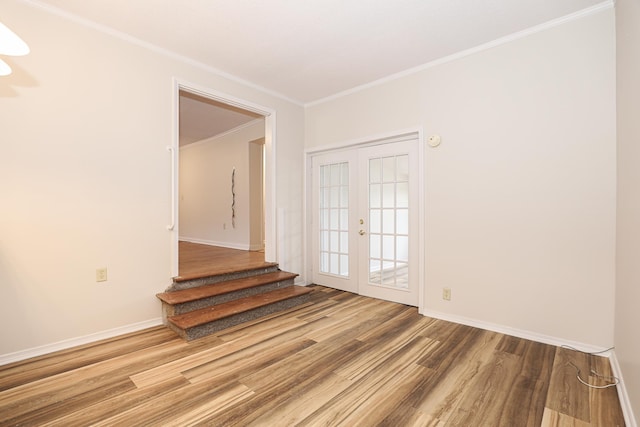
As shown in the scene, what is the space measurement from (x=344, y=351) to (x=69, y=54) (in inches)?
128

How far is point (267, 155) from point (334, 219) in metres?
1.27

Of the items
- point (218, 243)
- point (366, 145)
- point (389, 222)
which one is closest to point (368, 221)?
point (389, 222)

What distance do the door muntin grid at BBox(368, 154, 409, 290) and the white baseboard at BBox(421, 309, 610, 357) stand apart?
1.84 ft

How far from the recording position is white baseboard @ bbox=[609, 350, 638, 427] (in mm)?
1522

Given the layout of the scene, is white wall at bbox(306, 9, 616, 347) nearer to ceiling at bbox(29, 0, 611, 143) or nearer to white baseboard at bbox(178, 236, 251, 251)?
ceiling at bbox(29, 0, 611, 143)

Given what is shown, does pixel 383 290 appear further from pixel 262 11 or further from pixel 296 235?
pixel 262 11

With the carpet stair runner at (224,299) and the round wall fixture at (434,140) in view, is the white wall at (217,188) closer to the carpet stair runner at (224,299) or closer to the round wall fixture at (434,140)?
the carpet stair runner at (224,299)

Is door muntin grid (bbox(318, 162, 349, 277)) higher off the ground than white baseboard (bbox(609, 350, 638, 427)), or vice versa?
door muntin grid (bbox(318, 162, 349, 277))

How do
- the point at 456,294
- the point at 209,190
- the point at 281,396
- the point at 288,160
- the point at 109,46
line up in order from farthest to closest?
1. the point at 209,190
2. the point at 288,160
3. the point at 456,294
4. the point at 109,46
5. the point at 281,396

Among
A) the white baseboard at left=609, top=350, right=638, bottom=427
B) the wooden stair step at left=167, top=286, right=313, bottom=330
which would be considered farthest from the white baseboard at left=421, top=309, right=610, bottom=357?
the wooden stair step at left=167, top=286, right=313, bottom=330

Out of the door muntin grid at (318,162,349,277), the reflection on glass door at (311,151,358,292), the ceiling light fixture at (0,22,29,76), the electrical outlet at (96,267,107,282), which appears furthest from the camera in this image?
the door muntin grid at (318,162,349,277)

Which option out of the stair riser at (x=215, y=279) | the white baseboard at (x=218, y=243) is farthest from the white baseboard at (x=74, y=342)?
the white baseboard at (x=218, y=243)

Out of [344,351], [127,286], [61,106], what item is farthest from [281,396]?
[61,106]

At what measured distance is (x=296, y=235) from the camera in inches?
168
